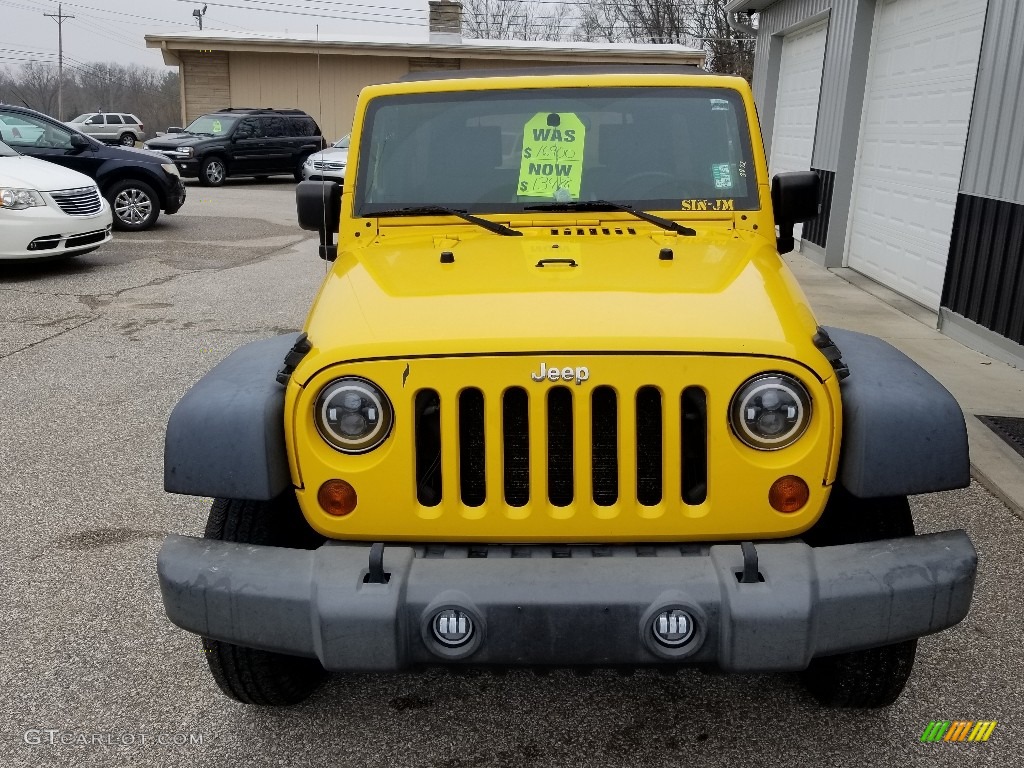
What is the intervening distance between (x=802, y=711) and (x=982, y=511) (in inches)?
76.1

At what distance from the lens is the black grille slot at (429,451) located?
239 cm

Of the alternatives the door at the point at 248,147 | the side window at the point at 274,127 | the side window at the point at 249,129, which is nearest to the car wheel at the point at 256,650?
the door at the point at 248,147

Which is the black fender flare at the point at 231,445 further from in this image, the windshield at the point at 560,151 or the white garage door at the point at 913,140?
the white garage door at the point at 913,140

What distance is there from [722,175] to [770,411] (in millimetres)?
1537

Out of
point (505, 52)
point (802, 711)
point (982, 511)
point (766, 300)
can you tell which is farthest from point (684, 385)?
point (505, 52)

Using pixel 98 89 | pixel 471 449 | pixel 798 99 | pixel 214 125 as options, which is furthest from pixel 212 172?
pixel 98 89

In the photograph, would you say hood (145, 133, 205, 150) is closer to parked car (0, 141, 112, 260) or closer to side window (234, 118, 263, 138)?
side window (234, 118, 263, 138)

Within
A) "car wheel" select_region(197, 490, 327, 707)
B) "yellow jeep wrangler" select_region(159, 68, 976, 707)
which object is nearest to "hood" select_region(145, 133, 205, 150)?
"yellow jeep wrangler" select_region(159, 68, 976, 707)

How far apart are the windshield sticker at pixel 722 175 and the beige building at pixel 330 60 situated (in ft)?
88.0

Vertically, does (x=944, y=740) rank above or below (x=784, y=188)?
below

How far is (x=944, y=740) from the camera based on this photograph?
2.73m

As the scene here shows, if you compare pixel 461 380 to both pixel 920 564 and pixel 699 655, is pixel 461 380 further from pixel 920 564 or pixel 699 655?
pixel 920 564

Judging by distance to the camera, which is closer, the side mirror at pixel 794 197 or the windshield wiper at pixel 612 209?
the windshield wiper at pixel 612 209

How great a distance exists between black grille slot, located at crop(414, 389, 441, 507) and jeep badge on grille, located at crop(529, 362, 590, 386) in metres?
0.28
